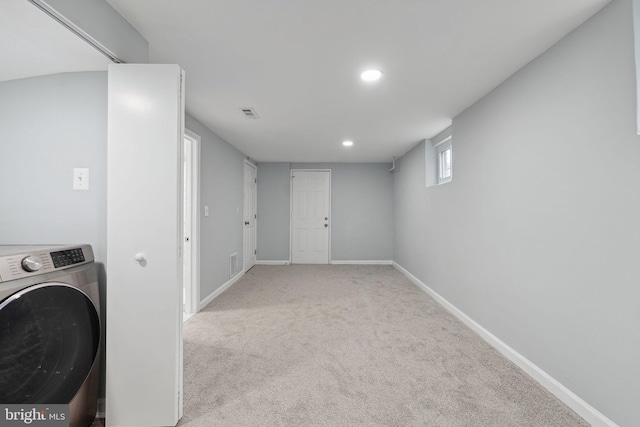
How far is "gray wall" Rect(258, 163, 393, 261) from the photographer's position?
599 centimetres

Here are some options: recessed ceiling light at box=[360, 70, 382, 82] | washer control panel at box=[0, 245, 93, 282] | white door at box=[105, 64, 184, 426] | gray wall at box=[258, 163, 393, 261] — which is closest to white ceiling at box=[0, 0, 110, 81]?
white door at box=[105, 64, 184, 426]

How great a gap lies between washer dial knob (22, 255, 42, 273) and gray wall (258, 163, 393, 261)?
15.8ft

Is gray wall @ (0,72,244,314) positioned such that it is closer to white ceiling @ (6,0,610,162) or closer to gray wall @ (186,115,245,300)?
white ceiling @ (6,0,610,162)

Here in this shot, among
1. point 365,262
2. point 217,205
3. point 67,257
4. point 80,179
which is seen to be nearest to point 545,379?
point 67,257

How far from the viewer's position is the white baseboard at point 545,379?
58.4 inches

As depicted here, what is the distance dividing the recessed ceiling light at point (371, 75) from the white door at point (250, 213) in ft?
11.0

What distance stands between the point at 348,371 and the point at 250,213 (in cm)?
396

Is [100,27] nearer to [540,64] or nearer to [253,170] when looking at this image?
[540,64]

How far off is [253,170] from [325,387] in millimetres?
4566

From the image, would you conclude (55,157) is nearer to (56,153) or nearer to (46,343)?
(56,153)

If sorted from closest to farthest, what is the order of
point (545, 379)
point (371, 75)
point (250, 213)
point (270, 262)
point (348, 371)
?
point (545, 379) < point (348, 371) < point (371, 75) < point (250, 213) < point (270, 262)

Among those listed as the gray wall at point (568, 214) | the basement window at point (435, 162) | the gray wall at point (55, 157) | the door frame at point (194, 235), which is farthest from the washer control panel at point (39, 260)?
the basement window at point (435, 162)

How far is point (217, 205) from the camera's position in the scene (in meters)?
3.81


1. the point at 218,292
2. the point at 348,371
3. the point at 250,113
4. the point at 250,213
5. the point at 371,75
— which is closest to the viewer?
the point at 348,371
